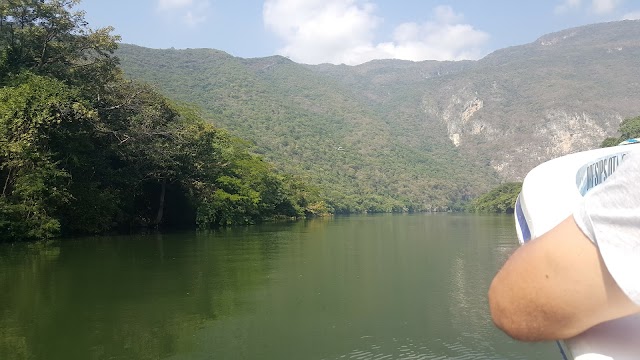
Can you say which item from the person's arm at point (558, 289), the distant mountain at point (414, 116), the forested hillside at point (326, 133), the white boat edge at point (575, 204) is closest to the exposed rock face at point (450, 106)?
the distant mountain at point (414, 116)

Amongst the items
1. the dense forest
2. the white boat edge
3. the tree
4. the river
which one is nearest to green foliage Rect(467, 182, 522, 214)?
the dense forest

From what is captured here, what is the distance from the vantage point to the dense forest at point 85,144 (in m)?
17.6

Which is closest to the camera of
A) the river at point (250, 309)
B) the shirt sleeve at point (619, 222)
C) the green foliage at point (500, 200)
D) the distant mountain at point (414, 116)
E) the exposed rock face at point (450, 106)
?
the shirt sleeve at point (619, 222)

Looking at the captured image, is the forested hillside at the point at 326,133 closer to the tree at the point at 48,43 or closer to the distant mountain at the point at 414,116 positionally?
the distant mountain at the point at 414,116

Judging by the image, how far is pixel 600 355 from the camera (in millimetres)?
878

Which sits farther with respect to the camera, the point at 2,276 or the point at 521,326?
the point at 2,276

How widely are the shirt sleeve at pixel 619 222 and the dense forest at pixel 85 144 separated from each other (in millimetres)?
18898

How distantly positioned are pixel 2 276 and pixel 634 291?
426 inches

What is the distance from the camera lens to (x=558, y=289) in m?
0.83

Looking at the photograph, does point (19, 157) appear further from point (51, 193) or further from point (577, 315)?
point (577, 315)

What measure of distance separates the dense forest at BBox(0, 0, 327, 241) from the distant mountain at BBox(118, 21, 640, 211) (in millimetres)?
Answer: 47197

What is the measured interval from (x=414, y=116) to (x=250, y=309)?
6036 inches

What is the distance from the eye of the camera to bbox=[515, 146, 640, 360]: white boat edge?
88 cm

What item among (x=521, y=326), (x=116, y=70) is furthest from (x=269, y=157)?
(x=521, y=326)
